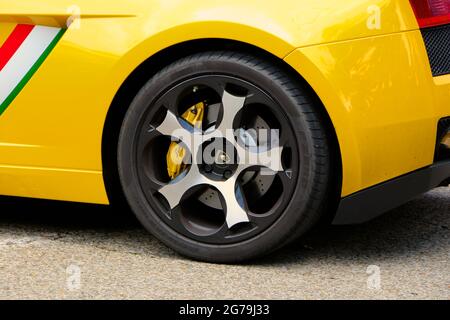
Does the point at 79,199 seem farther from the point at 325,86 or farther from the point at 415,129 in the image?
the point at 415,129

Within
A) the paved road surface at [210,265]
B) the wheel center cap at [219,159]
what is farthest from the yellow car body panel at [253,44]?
the wheel center cap at [219,159]

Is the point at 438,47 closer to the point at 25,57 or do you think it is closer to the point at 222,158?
the point at 222,158

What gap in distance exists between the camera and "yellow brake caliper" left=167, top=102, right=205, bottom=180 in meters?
3.45

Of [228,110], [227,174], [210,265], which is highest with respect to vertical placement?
[228,110]

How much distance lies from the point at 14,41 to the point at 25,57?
0.30 feet

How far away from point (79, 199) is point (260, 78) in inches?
37.9

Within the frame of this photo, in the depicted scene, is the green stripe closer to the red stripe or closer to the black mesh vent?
the red stripe

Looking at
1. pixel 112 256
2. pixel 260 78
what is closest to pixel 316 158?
pixel 260 78

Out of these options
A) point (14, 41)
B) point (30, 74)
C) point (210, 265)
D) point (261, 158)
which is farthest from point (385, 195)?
point (14, 41)

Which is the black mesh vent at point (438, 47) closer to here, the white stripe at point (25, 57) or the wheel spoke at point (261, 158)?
the wheel spoke at point (261, 158)

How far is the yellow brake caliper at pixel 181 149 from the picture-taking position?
3.45m

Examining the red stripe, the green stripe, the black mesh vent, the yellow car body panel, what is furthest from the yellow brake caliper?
the black mesh vent

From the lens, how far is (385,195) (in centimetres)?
329

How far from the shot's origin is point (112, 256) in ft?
11.7
